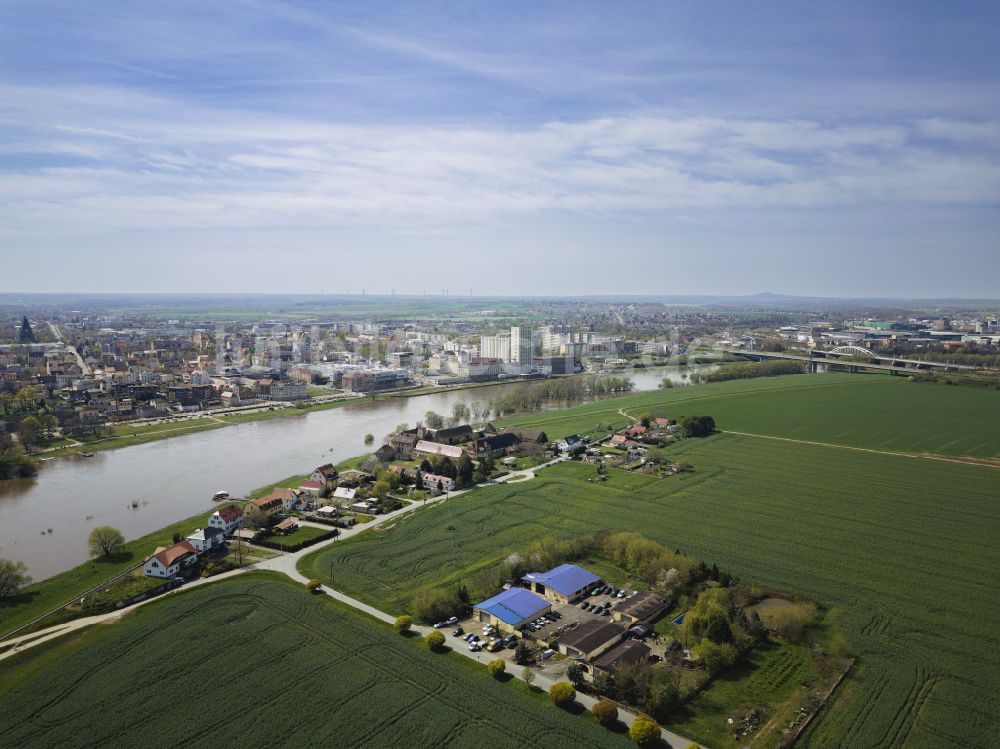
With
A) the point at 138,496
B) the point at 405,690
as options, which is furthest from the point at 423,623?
the point at 138,496

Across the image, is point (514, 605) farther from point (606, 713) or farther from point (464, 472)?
point (464, 472)

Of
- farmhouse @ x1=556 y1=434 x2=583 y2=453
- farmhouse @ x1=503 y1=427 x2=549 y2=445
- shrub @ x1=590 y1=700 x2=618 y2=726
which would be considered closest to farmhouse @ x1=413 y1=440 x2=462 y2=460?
farmhouse @ x1=503 y1=427 x2=549 y2=445

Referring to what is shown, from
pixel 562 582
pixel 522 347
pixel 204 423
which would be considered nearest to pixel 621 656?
pixel 562 582

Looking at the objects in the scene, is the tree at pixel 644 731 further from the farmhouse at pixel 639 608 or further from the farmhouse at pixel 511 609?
the farmhouse at pixel 511 609

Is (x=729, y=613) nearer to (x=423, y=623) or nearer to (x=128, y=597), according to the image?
(x=423, y=623)

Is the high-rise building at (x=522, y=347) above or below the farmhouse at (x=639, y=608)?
above

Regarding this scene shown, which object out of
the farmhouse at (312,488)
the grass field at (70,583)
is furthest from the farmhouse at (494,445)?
the grass field at (70,583)

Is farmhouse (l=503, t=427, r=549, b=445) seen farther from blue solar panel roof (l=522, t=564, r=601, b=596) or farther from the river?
blue solar panel roof (l=522, t=564, r=601, b=596)

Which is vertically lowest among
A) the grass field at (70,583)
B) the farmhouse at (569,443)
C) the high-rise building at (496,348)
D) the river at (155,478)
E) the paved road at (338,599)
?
the river at (155,478)
